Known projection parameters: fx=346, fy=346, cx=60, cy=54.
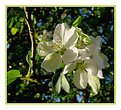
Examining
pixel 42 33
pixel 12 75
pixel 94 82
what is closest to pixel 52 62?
pixel 94 82

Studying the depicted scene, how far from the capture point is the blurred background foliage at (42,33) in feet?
7.27

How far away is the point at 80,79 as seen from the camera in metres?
1.31

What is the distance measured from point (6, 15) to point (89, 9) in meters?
0.86

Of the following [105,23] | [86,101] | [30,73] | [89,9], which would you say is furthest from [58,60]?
[89,9]

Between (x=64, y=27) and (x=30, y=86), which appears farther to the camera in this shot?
(x=30, y=86)

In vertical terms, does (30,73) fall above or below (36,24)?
below

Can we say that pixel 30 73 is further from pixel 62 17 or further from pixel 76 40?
pixel 62 17

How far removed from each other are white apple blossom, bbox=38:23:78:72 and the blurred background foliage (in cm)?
84

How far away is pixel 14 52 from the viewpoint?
2.70 metres

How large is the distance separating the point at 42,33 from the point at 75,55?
106cm

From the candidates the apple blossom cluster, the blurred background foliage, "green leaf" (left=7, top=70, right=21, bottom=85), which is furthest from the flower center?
the blurred background foliage

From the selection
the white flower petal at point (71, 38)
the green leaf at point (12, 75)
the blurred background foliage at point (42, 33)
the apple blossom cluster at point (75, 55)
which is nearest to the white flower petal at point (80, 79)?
the apple blossom cluster at point (75, 55)

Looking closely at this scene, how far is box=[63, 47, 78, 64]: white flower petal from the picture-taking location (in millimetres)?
1211

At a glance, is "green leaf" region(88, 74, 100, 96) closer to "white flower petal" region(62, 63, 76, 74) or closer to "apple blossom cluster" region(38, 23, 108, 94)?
"apple blossom cluster" region(38, 23, 108, 94)
